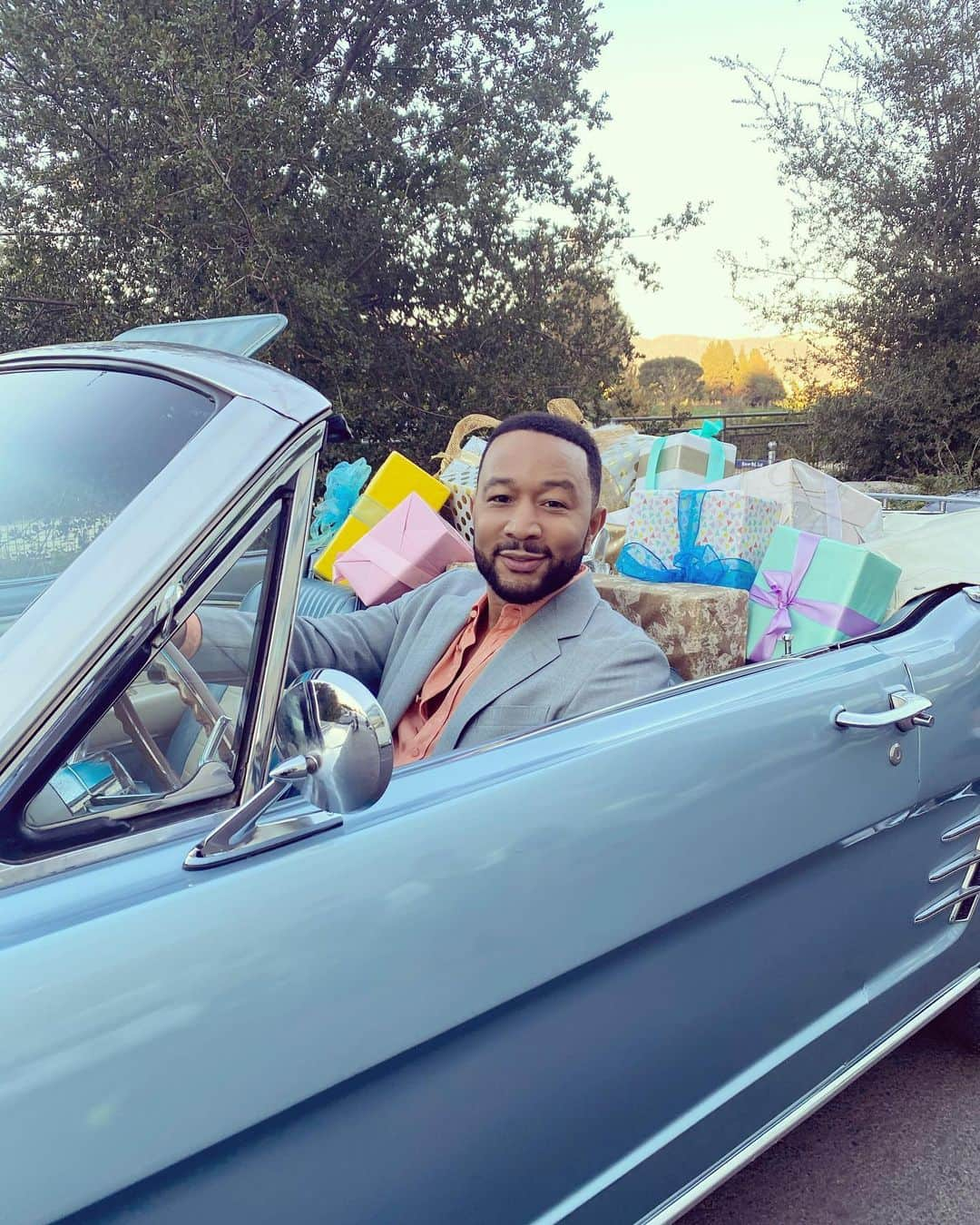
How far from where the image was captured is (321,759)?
3.17 feet

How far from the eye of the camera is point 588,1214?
125 centimetres

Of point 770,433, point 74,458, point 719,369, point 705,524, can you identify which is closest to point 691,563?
point 705,524

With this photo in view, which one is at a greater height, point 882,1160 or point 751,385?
point 751,385

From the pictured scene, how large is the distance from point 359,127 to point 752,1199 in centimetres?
974

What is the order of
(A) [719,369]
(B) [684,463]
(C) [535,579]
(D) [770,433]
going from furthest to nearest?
(A) [719,369], (D) [770,433], (B) [684,463], (C) [535,579]

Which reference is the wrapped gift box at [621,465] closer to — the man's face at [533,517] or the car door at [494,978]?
the man's face at [533,517]

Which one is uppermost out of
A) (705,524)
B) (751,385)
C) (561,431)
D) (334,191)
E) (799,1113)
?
(334,191)

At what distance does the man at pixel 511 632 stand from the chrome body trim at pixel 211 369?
0.75m

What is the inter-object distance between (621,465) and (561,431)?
1486 millimetres

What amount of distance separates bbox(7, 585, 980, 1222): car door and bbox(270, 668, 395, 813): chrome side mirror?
0.36ft

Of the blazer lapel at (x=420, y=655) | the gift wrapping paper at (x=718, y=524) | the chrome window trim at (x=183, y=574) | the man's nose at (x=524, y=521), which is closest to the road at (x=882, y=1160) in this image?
the blazer lapel at (x=420, y=655)

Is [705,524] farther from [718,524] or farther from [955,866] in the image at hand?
[955,866]

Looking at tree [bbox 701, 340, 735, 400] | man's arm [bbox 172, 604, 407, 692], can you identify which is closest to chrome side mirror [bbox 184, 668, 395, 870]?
man's arm [bbox 172, 604, 407, 692]

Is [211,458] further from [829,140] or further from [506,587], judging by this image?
[829,140]
